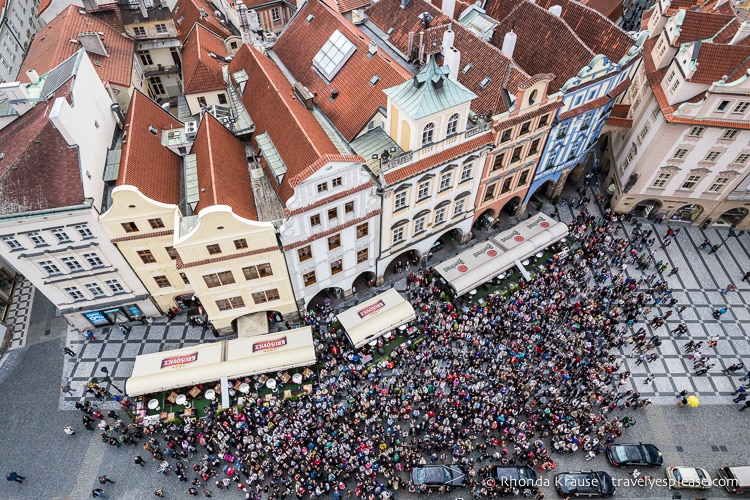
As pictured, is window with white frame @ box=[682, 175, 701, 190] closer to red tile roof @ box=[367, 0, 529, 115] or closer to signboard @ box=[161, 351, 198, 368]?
red tile roof @ box=[367, 0, 529, 115]

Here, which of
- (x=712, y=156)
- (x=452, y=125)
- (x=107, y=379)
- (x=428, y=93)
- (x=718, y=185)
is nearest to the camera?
(x=428, y=93)

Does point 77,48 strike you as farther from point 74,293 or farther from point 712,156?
point 712,156

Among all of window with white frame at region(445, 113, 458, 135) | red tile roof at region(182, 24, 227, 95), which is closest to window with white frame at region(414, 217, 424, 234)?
window with white frame at region(445, 113, 458, 135)

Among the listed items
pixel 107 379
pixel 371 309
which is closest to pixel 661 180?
pixel 371 309

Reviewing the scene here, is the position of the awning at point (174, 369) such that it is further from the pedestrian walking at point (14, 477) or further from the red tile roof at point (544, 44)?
the red tile roof at point (544, 44)

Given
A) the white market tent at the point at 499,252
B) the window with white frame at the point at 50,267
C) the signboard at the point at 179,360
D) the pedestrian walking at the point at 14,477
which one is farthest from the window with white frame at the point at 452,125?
the pedestrian walking at the point at 14,477

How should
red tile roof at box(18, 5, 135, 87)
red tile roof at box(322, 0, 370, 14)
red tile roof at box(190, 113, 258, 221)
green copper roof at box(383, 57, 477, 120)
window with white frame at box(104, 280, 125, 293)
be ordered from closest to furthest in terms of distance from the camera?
1. red tile roof at box(190, 113, 258, 221)
2. green copper roof at box(383, 57, 477, 120)
3. window with white frame at box(104, 280, 125, 293)
4. red tile roof at box(18, 5, 135, 87)
5. red tile roof at box(322, 0, 370, 14)

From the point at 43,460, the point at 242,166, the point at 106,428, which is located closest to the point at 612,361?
the point at 242,166
